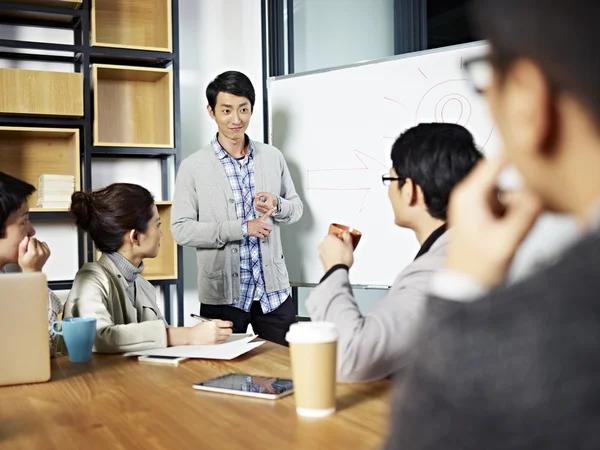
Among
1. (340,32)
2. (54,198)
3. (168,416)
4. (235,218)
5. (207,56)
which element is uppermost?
(340,32)

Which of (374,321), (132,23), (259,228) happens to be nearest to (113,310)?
(374,321)

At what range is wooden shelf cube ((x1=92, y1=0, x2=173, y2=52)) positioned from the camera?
11.0 ft

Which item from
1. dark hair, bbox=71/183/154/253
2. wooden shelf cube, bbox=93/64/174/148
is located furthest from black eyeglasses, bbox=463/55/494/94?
wooden shelf cube, bbox=93/64/174/148

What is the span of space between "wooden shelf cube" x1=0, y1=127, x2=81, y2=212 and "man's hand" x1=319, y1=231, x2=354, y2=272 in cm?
206

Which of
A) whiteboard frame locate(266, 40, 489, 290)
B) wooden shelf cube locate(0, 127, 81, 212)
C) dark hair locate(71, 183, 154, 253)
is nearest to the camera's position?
dark hair locate(71, 183, 154, 253)

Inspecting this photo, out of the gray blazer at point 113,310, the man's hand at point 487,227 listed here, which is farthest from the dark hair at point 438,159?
the man's hand at point 487,227

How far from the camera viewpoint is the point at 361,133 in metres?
3.07

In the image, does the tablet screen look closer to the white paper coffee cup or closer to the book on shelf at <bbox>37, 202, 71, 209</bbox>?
the white paper coffee cup

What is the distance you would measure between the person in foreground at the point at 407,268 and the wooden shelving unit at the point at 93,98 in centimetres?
201

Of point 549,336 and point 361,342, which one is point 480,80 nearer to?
point 549,336

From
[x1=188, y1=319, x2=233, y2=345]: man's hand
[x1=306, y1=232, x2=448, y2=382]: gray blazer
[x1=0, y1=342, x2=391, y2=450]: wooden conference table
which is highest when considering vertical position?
[x1=306, y1=232, x2=448, y2=382]: gray blazer

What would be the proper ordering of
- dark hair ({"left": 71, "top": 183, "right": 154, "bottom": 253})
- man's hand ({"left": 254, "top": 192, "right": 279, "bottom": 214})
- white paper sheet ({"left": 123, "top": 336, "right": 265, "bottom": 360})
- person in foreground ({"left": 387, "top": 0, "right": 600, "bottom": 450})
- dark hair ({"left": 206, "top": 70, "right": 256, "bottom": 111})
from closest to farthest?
person in foreground ({"left": 387, "top": 0, "right": 600, "bottom": 450}) → white paper sheet ({"left": 123, "top": 336, "right": 265, "bottom": 360}) → dark hair ({"left": 71, "top": 183, "right": 154, "bottom": 253}) → man's hand ({"left": 254, "top": 192, "right": 279, "bottom": 214}) → dark hair ({"left": 206, "top": 70, "right": 256, "bottom": 111})

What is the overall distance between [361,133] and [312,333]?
2.12 metres

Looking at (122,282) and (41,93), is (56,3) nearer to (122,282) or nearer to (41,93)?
(41,93)
